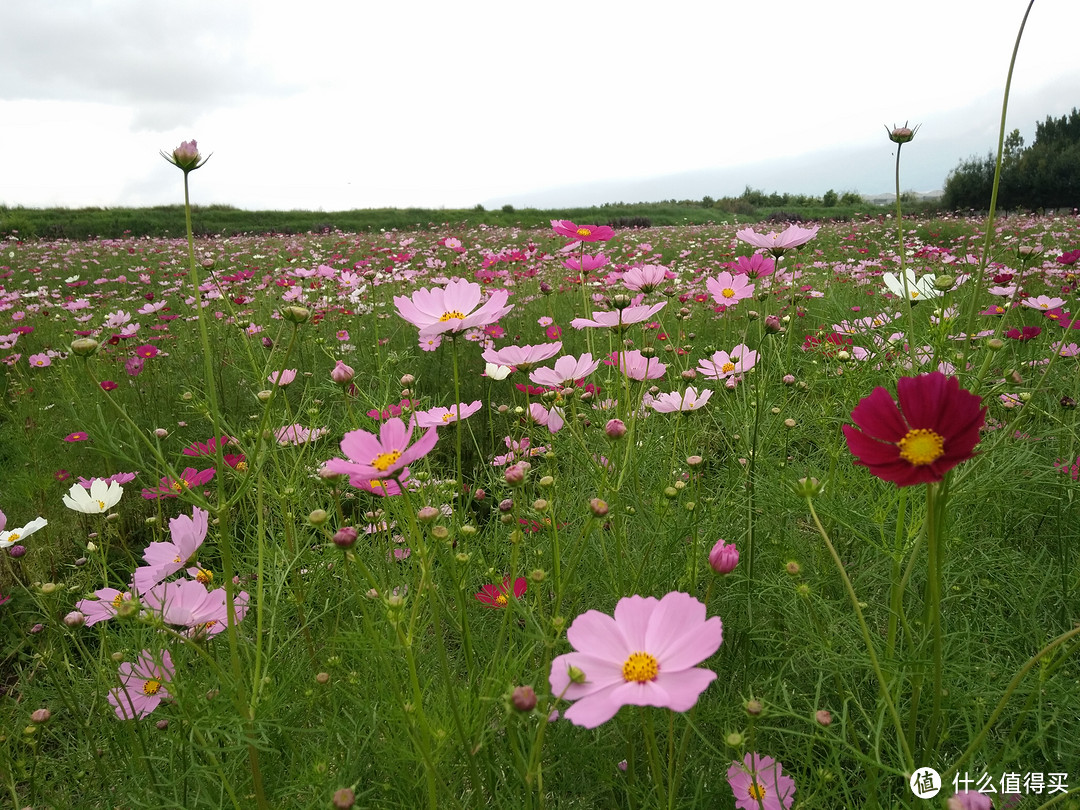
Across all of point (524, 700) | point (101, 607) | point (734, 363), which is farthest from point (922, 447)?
point (101, 607)

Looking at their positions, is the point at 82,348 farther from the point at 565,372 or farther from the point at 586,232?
the point at 586,232

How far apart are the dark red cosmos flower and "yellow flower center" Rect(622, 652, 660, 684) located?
11.0 inches

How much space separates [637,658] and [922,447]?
1.14 ft

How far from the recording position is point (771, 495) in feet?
3.79

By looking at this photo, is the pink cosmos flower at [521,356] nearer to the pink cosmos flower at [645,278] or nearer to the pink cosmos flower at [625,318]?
the pink cosmos flower at [625,318]

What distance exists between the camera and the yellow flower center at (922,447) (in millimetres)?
580

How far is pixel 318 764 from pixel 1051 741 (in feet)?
3.61

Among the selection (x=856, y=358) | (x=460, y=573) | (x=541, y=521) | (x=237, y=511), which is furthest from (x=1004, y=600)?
(x=237, y=511)

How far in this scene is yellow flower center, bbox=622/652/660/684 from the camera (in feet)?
1.90

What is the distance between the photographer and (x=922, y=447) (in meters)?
0.59

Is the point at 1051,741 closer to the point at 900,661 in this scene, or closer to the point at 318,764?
the point at 900,661

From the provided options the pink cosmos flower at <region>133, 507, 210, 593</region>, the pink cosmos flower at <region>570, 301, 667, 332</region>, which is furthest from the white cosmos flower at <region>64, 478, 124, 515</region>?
the pink cosmos flower at <region>570, 301, 667, 332</region>

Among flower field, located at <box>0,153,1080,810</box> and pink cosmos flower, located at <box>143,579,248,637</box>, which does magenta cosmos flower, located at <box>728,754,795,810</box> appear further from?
pink cosmos flower, located at <box>143,579,248,637</box>

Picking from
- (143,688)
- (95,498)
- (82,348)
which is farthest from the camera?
(95,498)
